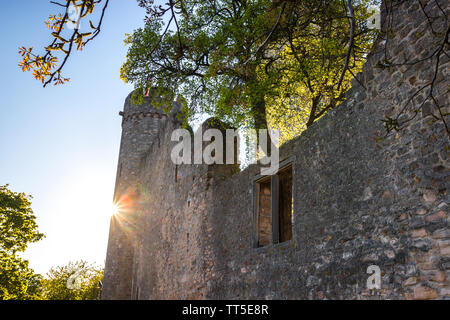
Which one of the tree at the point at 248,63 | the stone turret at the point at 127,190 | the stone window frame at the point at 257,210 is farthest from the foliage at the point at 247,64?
the stone turret at the point at 127,190

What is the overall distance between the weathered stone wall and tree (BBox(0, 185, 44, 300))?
41.5 feet

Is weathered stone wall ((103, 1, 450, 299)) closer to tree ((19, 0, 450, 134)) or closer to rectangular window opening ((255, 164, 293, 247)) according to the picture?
rectangular window opening ((255, 164, 293, 247))

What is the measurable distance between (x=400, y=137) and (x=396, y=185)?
54cm

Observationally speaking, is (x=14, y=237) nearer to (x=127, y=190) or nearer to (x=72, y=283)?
(x=127, y=190)

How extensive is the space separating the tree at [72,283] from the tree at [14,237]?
11454mm

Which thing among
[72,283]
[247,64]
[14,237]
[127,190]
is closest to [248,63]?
[247,64]

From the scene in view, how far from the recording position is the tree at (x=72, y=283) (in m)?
29.4

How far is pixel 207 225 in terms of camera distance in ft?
27.8

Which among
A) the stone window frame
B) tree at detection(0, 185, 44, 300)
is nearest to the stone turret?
tree at detection(0, 185, 44, 300)

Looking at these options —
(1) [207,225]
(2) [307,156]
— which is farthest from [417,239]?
(1) [207,225]

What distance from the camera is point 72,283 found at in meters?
31.7

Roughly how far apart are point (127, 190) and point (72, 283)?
18903 mm
